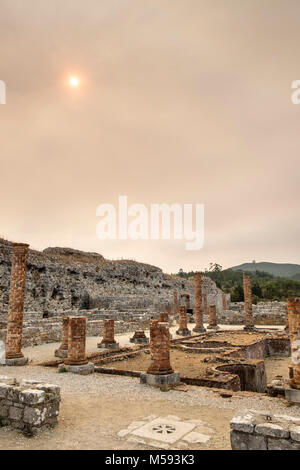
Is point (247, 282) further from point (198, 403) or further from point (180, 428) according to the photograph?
point (180, 428)

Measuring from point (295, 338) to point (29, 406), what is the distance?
18.9ft

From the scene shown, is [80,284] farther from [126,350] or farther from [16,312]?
[16,312]

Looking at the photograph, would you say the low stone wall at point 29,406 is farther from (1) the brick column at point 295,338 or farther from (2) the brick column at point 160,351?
(1) the brick column at point 295,338

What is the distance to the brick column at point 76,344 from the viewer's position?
10.0 metres

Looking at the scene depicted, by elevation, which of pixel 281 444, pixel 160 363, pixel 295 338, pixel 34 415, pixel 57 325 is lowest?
pixel 57 325

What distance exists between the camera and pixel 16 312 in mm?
11773

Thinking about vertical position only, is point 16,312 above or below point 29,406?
above

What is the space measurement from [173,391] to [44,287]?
Answer: 1030 inches

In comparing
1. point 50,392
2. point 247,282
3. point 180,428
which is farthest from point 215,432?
point 247,282

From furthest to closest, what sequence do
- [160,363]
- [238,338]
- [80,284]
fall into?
[80,284] < [238,338] < [160,363]

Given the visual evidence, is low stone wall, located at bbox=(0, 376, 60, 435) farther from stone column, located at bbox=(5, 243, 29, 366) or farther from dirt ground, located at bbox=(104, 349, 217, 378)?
stone column, located at bbox=(5, 243, 29, 366)

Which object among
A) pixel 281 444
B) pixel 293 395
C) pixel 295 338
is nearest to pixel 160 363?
pixel 293 395

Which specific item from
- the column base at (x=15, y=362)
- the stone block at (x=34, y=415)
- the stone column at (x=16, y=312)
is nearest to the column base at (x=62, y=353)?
the stone column at (x=16, y=312)

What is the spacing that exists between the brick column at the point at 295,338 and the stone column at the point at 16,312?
882 centimetres
